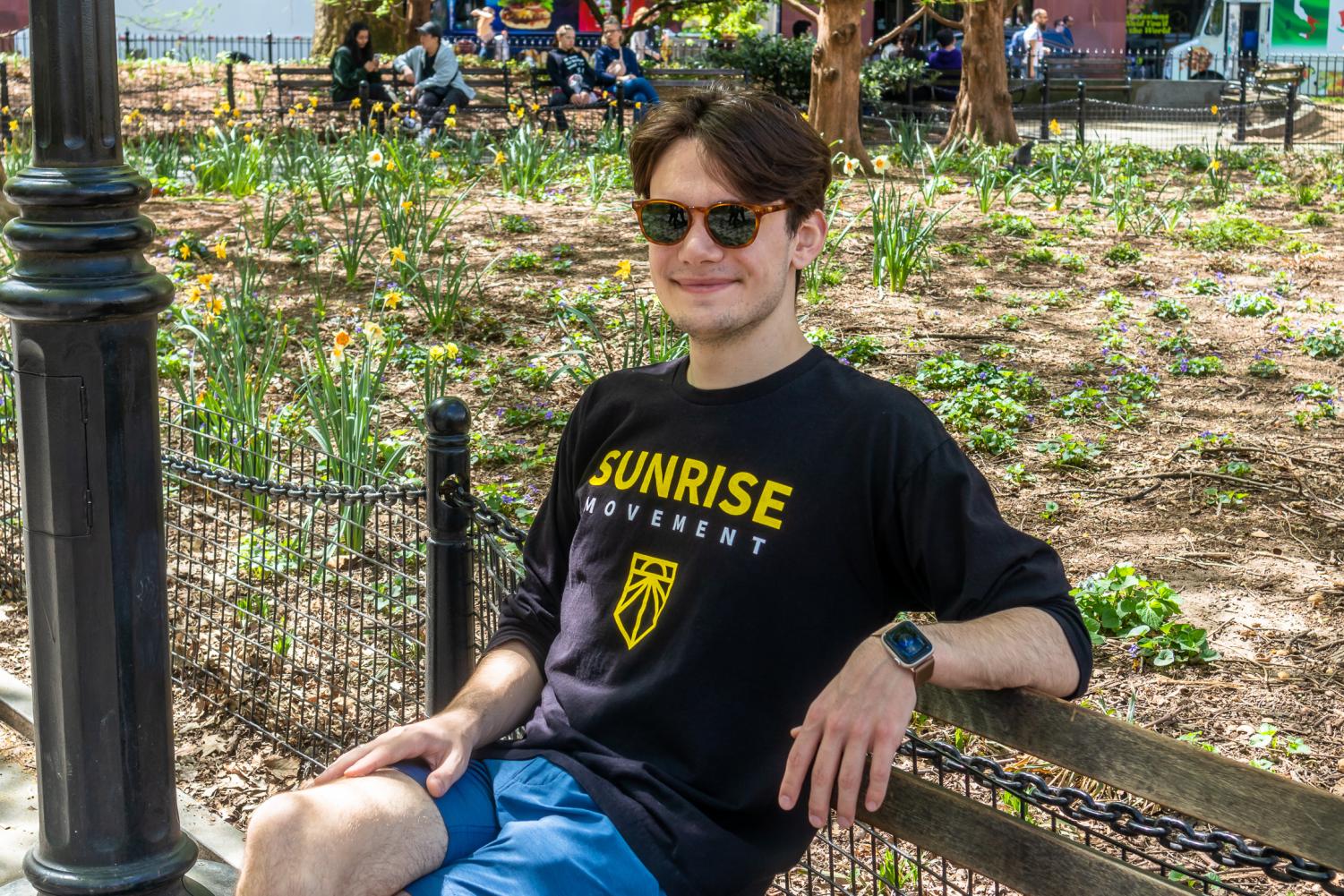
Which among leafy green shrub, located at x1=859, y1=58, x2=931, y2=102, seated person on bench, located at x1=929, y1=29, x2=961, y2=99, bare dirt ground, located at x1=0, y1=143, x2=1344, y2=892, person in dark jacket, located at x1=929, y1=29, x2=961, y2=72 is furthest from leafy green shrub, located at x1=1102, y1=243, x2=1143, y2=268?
person in dark jacket, located at x1=929, y1=29, x2=961, y2=72

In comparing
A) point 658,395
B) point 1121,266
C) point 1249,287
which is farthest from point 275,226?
point 658,395

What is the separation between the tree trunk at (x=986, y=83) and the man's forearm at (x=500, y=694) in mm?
12344

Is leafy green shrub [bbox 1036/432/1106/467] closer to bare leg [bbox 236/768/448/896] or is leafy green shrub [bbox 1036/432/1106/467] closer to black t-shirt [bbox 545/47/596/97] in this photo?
bare leg [bbox 236/768/448/896]

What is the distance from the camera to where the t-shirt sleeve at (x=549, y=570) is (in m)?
2.42

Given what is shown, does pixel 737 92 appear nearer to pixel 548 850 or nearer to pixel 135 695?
pixel 548 850

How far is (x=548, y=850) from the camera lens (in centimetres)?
200

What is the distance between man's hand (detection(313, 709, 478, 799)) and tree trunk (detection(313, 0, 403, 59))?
2235cm

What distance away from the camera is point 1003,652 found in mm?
1890

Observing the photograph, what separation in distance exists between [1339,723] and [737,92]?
2341 millimetres

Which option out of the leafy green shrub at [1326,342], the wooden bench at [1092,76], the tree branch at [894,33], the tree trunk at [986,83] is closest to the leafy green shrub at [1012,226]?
the leafy green shrub at [1326,342]

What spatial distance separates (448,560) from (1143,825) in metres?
1.59

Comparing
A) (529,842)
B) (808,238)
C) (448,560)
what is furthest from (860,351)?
(529,842)

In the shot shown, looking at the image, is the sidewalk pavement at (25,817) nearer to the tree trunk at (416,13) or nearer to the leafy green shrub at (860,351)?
the leafy green shrub at (860,351)

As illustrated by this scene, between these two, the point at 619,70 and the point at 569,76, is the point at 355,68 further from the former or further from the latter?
the point at 619,70
